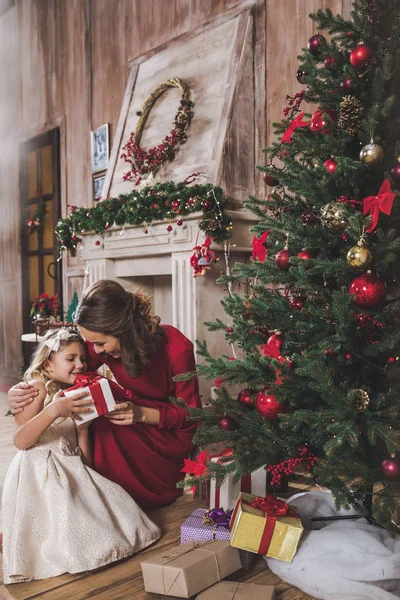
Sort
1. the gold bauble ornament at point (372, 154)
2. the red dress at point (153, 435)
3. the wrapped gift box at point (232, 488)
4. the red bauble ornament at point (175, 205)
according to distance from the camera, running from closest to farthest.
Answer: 1. the gold bauble ornament at point (372, 154)
2. the wrapped gift box at point (232, 488)
3. the red dress at point (153, 435)
4. the red bauble ornament at point (175, 205)

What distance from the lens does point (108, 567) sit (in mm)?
1830

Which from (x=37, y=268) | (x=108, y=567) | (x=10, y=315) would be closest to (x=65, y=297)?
(x=37, y=268)

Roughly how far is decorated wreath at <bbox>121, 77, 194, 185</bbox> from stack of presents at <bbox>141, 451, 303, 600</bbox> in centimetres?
244

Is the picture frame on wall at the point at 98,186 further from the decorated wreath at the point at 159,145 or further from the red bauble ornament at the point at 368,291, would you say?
the red bauble ornament at the point at 368,291

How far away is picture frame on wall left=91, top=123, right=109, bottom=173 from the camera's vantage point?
4.85 meters

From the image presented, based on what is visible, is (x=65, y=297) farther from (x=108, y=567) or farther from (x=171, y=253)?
(x=108, y=567)

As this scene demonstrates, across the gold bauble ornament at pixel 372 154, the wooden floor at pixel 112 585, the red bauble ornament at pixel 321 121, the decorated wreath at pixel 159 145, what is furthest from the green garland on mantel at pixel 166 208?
the wooden floor at pixel 112 585

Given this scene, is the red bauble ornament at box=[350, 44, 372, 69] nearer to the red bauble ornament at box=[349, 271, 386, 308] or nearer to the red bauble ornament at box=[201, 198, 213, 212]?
the red bauble ornament at box=[349, 271, 386, 308]

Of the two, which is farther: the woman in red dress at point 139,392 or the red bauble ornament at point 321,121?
the woman in red dress at point 139,392

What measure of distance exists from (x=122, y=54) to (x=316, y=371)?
4136 mm

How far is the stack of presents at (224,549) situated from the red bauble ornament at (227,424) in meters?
0.11

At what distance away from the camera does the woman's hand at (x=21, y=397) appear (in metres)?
1.92

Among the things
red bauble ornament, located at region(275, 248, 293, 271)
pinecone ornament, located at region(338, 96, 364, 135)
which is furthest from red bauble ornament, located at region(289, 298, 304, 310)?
pinecone ornament, located at region(338, 96, 364, 135)

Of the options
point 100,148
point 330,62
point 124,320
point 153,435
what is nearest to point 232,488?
point 153,435
